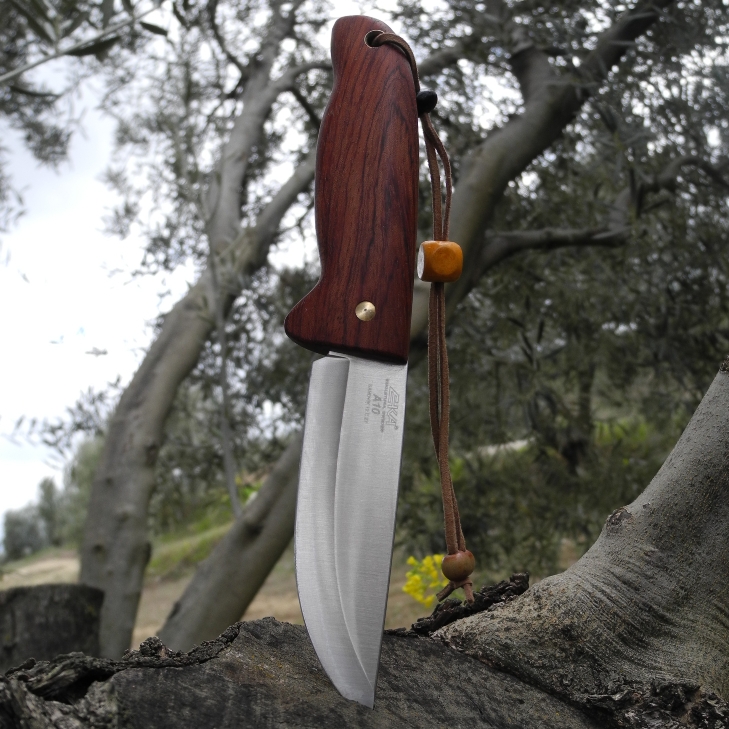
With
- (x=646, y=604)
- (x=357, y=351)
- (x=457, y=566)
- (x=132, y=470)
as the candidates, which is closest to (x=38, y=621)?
(x=132, y=470)

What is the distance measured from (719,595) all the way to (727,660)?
0.35 feet

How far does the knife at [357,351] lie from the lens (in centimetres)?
121

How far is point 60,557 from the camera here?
9.99 metres

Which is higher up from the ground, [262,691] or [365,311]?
[365,311]

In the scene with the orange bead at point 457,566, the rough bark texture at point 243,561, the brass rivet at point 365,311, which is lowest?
the rough bark texture at point 243,561

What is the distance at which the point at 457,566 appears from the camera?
1413 millimetres

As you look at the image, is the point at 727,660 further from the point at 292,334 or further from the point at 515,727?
the point at 292,334

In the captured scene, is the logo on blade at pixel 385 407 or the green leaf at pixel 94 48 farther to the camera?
the green leaf at pixel 94 48

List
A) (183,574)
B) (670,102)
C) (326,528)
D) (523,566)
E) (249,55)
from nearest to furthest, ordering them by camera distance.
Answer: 1. (326,528)
2. (670,102)
3. (523,566)
4. (249,55)
5. (183,574)

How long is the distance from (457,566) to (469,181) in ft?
7.19

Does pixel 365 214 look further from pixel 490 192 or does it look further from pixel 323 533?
pixel 490 192

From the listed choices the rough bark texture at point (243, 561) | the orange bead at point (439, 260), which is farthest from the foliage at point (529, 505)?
the orange bead at point (439, 260)

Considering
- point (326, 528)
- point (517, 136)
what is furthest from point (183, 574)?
point (326, 528)

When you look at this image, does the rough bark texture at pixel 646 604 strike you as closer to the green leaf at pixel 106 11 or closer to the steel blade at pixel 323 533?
the steel blade at pixel 323 533
